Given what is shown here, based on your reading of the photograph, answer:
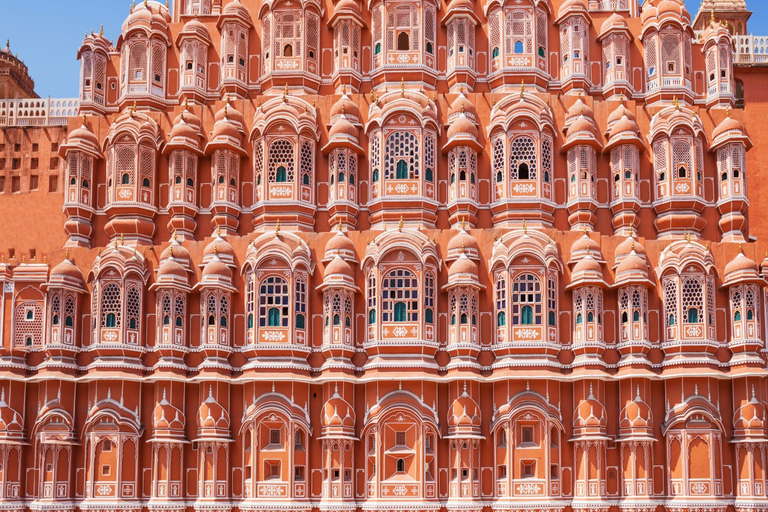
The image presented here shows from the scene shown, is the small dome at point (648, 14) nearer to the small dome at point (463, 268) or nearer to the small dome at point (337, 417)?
the small dome at point (463, 268)

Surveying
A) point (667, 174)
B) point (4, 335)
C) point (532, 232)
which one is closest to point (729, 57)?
point (667, 174)

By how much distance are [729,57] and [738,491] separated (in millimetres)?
16536

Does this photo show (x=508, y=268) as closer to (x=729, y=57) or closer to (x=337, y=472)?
(x=337, y=472)

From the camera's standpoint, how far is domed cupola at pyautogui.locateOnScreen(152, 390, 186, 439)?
3556 centimetres

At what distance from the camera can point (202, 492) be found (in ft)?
116

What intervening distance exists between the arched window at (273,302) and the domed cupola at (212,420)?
2994 millimetres

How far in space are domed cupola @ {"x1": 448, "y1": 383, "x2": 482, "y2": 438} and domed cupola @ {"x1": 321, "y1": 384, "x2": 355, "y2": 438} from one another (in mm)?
3238

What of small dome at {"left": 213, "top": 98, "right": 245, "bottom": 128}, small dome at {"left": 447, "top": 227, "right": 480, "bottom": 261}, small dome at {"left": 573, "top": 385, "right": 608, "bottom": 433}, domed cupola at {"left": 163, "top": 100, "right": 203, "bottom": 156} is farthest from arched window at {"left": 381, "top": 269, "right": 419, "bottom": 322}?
domed cupola at {"left": 163, "top": 100, "right": 203, "bottom": 156}

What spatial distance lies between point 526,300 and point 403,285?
13.6ft

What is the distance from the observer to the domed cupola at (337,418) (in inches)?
1388

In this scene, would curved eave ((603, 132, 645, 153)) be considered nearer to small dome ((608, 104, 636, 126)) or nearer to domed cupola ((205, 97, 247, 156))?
small dome ((608, 104, 636, 126))

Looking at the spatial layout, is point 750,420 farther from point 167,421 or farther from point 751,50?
point 167,421

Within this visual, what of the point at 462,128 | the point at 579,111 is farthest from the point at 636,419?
the point at 462,128

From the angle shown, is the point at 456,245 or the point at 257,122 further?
the point at 257,122
